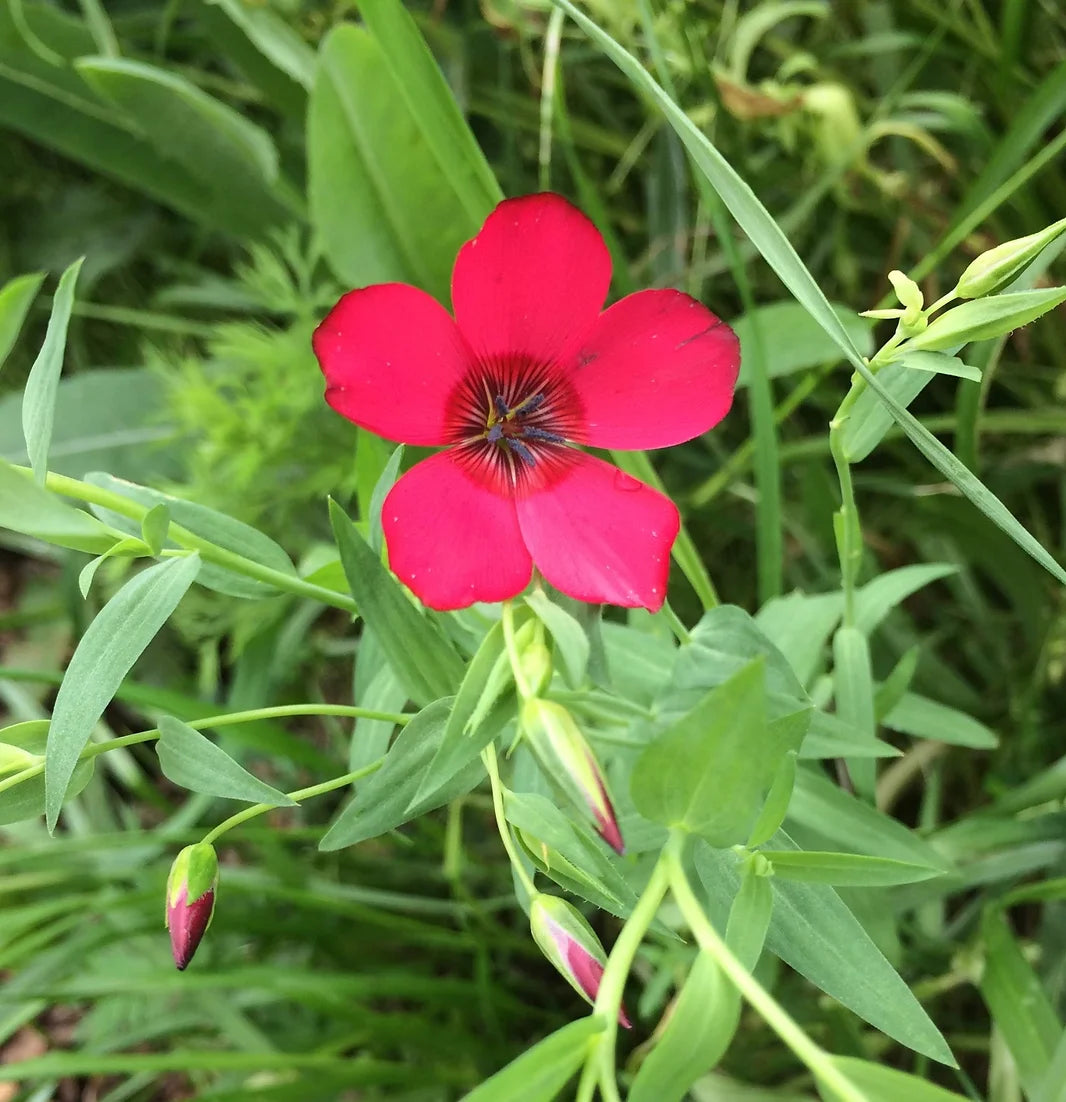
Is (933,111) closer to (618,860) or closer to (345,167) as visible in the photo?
(345,167)

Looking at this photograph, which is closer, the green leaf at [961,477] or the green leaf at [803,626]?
the green leaf at [961,477]

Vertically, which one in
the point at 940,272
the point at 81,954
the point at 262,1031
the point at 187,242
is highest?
the point at 940,272

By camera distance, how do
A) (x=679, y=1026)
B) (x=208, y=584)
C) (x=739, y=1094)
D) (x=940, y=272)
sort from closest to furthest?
(x=679, y=1026), (x=208, y=584), (x=739, y=1094), (x=940, y=272)

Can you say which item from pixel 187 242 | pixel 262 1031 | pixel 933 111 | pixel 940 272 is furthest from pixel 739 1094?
pixel 187 242

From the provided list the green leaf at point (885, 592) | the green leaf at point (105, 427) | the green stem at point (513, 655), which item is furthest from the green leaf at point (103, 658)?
the green leaf at point (105, 427)

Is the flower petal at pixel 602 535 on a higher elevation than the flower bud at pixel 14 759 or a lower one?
higher

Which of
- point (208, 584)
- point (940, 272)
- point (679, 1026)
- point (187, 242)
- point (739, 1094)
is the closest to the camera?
point (679, 1026)

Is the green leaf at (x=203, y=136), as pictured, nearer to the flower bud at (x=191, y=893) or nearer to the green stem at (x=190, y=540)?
the green stem at (x=190, y=540)
